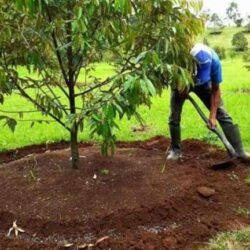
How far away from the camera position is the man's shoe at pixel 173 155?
20.1ft

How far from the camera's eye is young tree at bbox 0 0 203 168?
414 cm

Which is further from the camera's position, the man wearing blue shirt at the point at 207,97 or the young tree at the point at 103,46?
the man wearing blue shirt at the point at 207,97

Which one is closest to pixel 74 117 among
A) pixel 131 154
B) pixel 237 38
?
pixel 131 154

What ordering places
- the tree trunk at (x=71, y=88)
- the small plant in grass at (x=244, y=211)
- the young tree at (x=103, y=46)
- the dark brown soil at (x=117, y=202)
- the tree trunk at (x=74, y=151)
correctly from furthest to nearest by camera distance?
the tree trunk at (x=74, y=151), the small plant in grass at (x=244, y=211), the tree trunk at (x=71, y=88), the dark brown soil at (x=117, y=202), the young tree at (x=103, y=46)

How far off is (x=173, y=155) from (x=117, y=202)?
60.5 inches

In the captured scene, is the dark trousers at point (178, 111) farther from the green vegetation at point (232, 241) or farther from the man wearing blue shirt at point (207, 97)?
the green vegetation at point (232, 241)

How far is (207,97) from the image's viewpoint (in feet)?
20.4

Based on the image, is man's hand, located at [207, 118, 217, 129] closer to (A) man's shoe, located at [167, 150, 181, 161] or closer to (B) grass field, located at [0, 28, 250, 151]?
(A) man's shoe, located at [167, 150, 181, 161]

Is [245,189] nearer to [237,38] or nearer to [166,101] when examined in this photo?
[166,101]

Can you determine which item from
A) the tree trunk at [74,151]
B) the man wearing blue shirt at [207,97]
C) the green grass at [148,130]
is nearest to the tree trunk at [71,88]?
the tree trunk at [74,151]

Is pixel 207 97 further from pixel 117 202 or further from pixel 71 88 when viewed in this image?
pixel 117 202

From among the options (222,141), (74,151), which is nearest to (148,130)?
(222,141)

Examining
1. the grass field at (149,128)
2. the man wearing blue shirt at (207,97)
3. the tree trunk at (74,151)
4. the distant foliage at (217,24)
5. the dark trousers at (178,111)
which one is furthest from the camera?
the distant foliage at (217,24)

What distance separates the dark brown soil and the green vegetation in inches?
4.3
